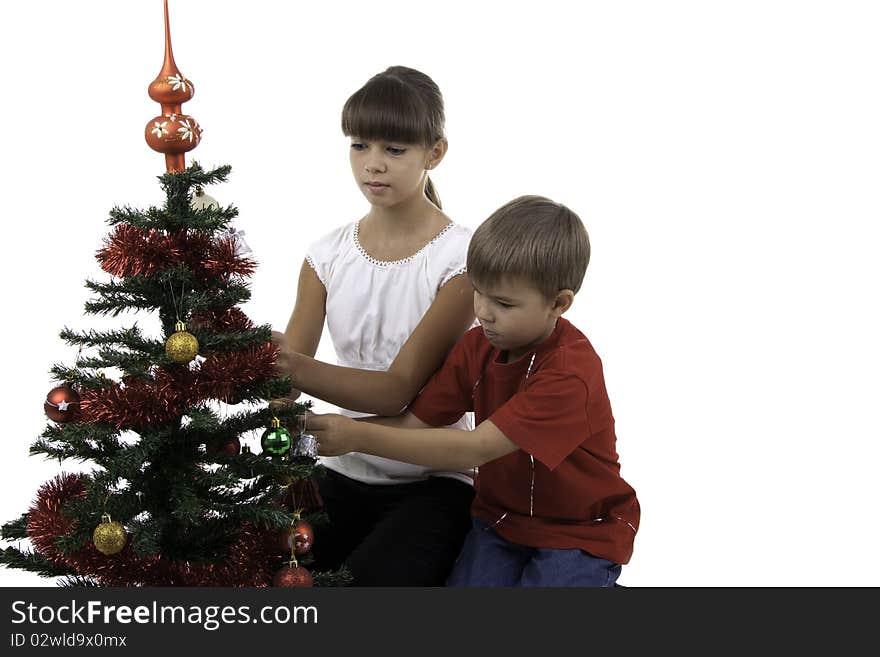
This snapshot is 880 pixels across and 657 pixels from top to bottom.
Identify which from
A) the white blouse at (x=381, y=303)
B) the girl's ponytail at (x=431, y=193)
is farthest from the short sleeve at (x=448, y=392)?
the girl's ponytail at (x=431, y=193)

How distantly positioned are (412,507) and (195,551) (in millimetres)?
471

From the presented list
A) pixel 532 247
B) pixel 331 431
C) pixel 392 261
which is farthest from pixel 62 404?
pixel 532 247

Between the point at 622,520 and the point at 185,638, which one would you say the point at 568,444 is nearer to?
the point at 622,520

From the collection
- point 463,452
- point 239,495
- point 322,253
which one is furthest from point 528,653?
point 322,253

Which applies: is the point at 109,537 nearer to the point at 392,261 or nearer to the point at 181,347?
the point at 181,347

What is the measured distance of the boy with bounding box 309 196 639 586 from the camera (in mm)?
2102

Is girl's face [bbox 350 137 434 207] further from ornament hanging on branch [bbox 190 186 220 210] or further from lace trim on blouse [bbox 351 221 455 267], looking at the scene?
ornament hanging on branch [bbox 190 186 220 210]

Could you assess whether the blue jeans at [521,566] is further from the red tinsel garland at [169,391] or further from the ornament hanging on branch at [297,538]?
the red tinsel garland at [169,391]

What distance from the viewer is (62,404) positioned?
1955mm

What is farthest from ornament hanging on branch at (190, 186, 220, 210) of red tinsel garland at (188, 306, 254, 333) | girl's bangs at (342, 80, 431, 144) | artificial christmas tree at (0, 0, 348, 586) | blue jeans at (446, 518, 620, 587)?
blue jeans at (446, 518, 620, 587)

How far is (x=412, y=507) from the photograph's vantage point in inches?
90.7

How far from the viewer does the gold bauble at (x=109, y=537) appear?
1.84 metres

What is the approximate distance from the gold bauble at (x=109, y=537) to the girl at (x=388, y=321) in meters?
0.44

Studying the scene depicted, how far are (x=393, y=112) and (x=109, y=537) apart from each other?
94 cm
